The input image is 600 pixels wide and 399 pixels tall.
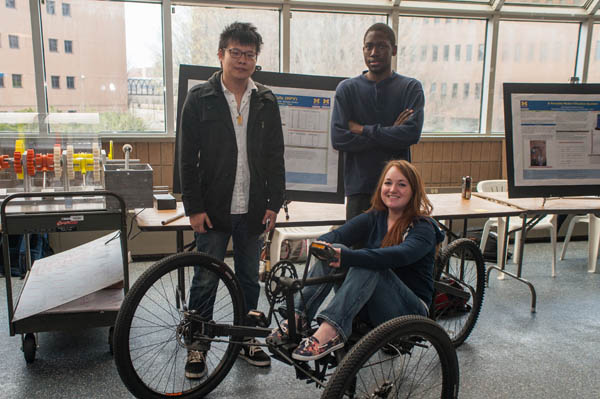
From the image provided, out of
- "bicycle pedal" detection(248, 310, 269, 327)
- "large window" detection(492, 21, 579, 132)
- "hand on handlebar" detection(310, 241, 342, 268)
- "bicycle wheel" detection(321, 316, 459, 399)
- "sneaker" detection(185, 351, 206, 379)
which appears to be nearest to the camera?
"bicycle wheel" detection(321, 316, 459, 399)

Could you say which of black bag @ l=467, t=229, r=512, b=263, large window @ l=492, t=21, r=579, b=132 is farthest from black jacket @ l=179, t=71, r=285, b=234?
large window @ l=492, t=21, r=579, b=132

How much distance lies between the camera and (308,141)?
297 centimetres

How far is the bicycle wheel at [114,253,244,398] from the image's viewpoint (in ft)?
5.86

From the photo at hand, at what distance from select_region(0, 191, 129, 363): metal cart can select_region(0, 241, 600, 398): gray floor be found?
0.16m

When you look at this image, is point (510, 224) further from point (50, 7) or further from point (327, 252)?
point (50, 7)

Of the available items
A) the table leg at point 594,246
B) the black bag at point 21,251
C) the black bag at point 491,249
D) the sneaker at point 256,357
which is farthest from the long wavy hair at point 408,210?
the black bag at point 21,251

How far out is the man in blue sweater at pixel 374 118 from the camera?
8.21 feet

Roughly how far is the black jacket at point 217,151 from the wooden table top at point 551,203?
1780 mm

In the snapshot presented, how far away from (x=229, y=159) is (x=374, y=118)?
2.76 ft

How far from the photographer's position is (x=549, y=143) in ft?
10.6

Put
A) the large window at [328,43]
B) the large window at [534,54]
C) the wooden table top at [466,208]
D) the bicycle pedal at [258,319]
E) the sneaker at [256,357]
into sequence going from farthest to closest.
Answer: the large window at [534,54]
the large window at [328,43]
the wooden table top at [466,208]
the sneaker at [256,357]
the bicycle pedal at [258,319]

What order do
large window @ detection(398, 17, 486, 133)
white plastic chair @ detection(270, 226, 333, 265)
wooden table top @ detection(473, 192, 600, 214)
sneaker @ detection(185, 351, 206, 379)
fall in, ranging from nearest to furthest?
sneaker @ detection(185, 351, 206, 379) < wooden table top @ detection(473, 192, 600, 214) < white plastic chair @ detection(270, 226, 333, 265) < large window @ detection(398, 17, 486, 133)

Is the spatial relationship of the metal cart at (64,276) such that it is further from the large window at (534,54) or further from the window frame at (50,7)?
the large window at (534,54)

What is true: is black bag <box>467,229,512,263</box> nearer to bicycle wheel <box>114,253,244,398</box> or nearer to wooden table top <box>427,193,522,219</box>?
wooden table top <box>427,193,522,219</box>
